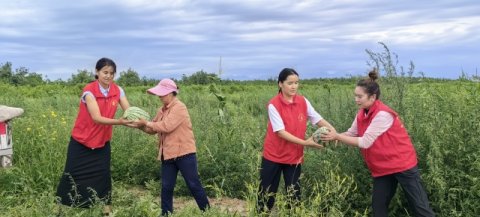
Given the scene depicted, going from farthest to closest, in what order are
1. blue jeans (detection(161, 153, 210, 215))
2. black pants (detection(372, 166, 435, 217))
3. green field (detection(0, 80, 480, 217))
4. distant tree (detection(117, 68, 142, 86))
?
distant tree (detection(117, 68, 142, 86)) < blue jeans (detection(161, 153, 210, 215)) < green field (detection(0, 80, 480, 217)) < black pants (detection(372, 166, 435, 217))

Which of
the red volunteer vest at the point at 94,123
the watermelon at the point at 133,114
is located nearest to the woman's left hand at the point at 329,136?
the watermelon at the point at 133,114

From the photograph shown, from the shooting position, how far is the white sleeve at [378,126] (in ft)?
13.5

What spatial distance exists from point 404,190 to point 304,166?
4.29 feet

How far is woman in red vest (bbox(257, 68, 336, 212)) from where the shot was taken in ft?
14.6

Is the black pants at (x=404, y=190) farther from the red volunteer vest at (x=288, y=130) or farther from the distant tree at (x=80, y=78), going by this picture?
the distant tree at (x=80, y=78)

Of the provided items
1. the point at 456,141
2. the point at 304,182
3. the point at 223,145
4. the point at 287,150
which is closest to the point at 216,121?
the point at 223,145

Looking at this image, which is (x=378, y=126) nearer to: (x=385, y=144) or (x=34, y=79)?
(x=385, y=144)

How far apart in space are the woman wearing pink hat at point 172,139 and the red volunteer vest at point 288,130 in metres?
0.76

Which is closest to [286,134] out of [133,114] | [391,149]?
[391,149]

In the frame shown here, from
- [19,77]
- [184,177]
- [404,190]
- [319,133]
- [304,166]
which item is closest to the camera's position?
[404,190]

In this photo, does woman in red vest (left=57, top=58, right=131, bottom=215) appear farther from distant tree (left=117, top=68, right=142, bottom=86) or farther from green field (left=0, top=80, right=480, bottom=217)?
distant tree (left=117, top=68, right=142, bottom=86)

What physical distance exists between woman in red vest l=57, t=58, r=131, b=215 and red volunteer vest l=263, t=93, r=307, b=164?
1.36 m

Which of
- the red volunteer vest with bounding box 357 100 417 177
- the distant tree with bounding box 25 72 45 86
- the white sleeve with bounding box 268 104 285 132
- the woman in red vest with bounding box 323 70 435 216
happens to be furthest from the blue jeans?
the distant tree with bounding box 25 72 45 86

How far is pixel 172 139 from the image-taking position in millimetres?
4820
